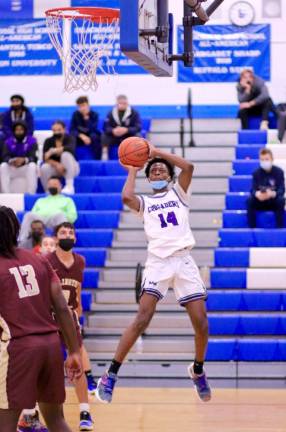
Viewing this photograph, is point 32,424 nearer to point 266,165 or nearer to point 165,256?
point 165,256

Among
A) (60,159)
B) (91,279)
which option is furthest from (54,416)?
(60,159)

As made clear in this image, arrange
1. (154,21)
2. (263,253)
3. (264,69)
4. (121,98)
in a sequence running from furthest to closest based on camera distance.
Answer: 1. (264,69)
2. (121,98)
3. (263,253)
4. (154,21)

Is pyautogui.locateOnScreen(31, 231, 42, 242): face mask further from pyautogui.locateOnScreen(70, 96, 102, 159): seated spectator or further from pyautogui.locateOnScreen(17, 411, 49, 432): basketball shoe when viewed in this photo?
pyautogui.locateOnScreen(17, 411, 49, 432): basketball shoe

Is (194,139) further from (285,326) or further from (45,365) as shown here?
(45,365)

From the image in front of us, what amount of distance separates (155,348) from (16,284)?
7.27 metres

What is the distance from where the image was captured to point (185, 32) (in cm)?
836

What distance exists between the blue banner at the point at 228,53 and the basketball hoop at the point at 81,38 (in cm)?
824

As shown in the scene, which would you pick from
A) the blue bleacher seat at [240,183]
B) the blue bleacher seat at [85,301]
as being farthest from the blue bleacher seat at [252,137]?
the blue bleacher seat at [85,301]

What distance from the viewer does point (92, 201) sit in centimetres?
1511

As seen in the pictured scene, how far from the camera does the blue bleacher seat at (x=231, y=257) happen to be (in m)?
13.8

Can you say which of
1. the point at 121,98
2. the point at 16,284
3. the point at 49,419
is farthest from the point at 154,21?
the point at 121,98

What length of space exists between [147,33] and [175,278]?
1976 mm

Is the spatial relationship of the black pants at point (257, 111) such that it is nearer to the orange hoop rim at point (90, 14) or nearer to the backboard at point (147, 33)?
the orange hoop rim at point (90, 14)

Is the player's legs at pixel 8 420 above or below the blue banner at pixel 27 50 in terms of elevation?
below
